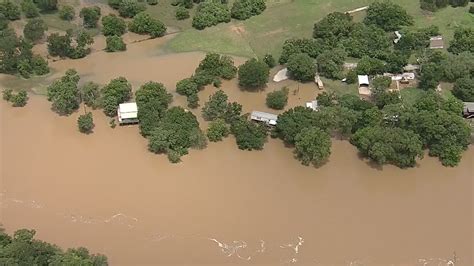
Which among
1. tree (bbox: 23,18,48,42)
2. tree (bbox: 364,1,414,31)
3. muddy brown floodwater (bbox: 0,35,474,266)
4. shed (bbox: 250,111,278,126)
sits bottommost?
muddy brown floodwater (bbox: 0,35,474,266)

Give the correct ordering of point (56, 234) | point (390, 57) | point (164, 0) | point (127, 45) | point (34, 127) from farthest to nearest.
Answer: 1. point (164, 0)
2. point (127, 45)
3. point (390, 57)
4. point (34, 127)
5. point (56, 234)

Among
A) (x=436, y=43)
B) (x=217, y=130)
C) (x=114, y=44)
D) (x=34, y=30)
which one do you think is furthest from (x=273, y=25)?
(x=34, y=30)

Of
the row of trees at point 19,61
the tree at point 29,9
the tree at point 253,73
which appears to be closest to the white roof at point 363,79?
the tree at point 253,73

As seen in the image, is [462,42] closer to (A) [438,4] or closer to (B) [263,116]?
(A) [438,4]

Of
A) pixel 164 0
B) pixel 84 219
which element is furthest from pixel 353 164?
pixel 164 0

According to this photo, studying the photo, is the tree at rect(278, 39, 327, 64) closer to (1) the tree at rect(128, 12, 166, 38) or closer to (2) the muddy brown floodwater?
(2) the muddy brown floodwater

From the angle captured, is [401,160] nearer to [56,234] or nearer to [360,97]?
[360,97]

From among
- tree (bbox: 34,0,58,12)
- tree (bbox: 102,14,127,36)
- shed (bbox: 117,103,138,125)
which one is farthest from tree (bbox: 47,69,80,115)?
tree (bbox: 34,0,58,12)
